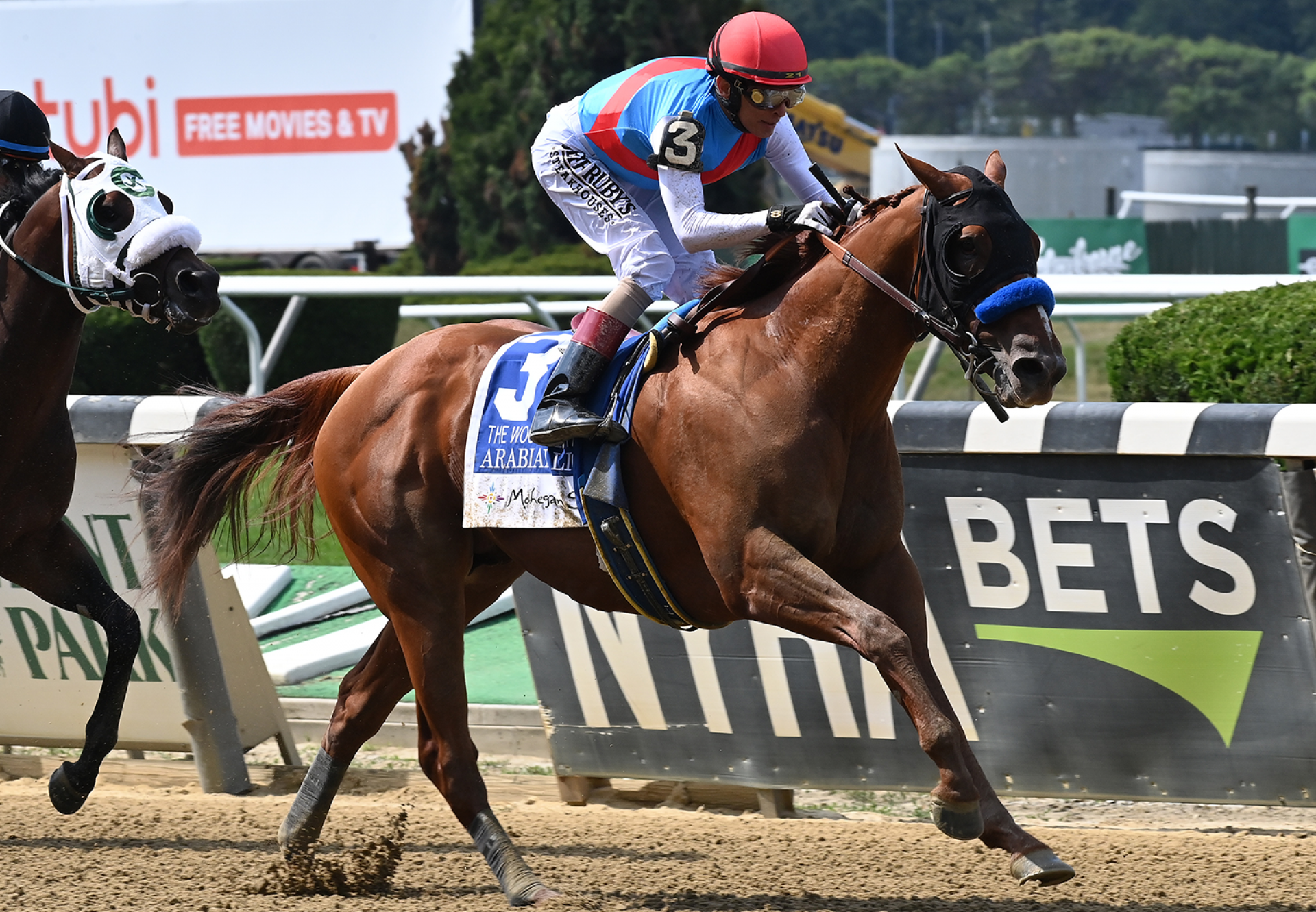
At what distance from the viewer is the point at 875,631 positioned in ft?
10.7

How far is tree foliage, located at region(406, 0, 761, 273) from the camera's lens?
18.0 metres

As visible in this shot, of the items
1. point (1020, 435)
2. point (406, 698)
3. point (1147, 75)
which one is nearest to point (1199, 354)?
point (1020, 435)

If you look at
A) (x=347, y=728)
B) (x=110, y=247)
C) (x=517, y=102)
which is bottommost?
(x=517, y=102)

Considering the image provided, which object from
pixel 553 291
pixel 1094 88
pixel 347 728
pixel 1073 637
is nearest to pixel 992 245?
pixel 1073 637

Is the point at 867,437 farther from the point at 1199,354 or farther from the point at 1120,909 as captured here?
the point at 1199,354

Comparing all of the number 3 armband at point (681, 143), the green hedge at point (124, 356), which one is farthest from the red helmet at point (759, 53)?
the green hedge at point (124, 356)

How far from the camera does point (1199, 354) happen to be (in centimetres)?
518

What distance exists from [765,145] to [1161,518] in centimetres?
140

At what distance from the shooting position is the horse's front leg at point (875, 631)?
10.3 feet

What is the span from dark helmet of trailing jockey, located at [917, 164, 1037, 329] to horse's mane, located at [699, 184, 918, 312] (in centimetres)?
32

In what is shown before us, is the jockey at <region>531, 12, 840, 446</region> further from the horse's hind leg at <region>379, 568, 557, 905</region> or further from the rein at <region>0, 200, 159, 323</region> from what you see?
the rein at <region>0, 200, 159, 323</region>

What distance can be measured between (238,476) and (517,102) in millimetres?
15635

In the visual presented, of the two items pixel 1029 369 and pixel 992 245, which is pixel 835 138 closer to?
pixel 992 245

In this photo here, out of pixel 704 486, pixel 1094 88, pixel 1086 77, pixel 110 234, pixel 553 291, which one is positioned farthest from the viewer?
pixel 1094 88
